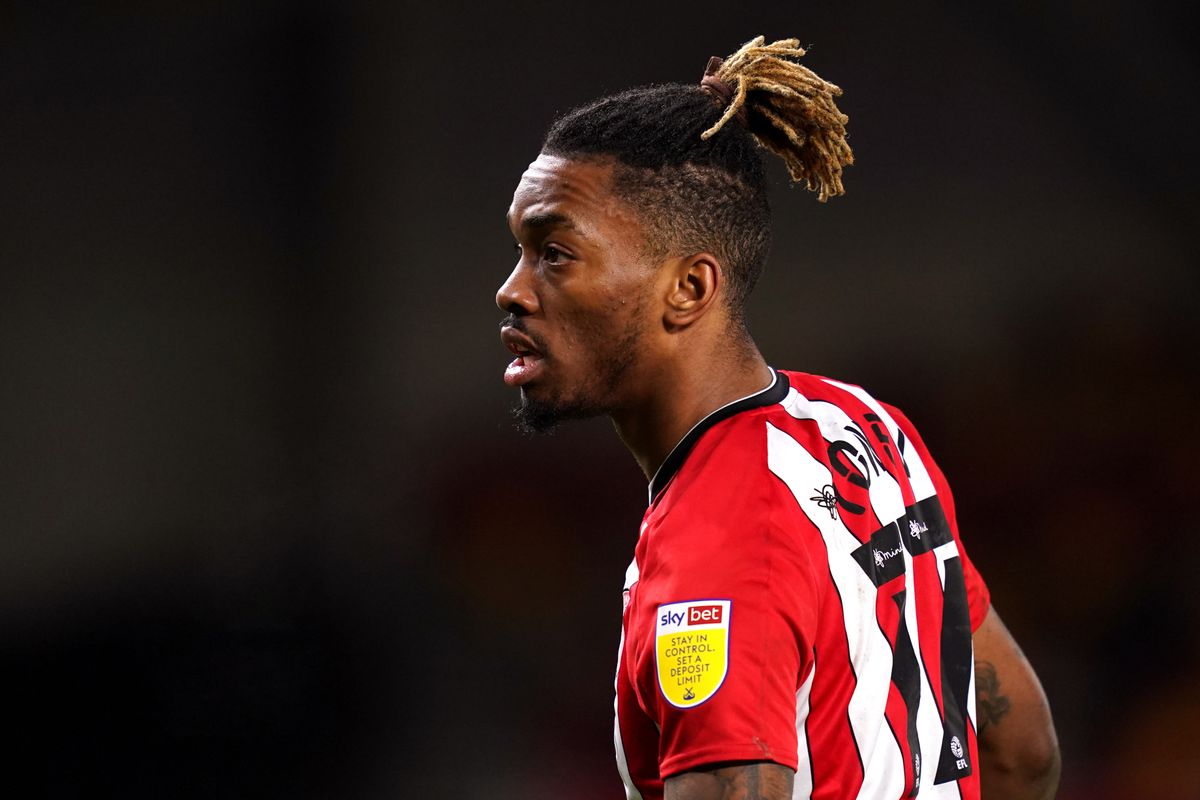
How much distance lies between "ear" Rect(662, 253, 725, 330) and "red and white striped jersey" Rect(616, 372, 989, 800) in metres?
0.11

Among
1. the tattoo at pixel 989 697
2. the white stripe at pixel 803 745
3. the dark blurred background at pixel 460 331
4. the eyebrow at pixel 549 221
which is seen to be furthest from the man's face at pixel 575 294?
the dark blurred background at pixel 460 331

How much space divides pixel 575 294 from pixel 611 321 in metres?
0.05

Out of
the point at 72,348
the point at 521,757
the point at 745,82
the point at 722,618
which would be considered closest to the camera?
the point at 722,618

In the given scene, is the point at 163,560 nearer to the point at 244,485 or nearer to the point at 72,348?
the point at 244,485

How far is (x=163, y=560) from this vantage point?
392cm

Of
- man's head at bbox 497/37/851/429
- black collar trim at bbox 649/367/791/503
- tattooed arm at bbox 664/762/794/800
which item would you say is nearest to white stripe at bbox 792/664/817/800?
tattooed arm at bbox 664/762/794/800

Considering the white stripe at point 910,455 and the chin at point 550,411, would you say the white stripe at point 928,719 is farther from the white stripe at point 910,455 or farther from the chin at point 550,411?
the chin at point 550,411

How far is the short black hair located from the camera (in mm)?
1408

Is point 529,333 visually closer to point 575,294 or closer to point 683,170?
point 575,294

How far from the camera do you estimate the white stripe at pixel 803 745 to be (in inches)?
49.1

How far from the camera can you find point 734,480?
1.27m

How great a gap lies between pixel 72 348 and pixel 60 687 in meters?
0.98

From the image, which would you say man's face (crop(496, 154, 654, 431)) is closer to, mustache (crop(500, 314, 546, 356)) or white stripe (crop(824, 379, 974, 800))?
mustache (crop(500, 314, 546, 356))

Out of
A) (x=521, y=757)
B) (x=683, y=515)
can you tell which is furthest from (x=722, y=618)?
(x=521, y=757)
